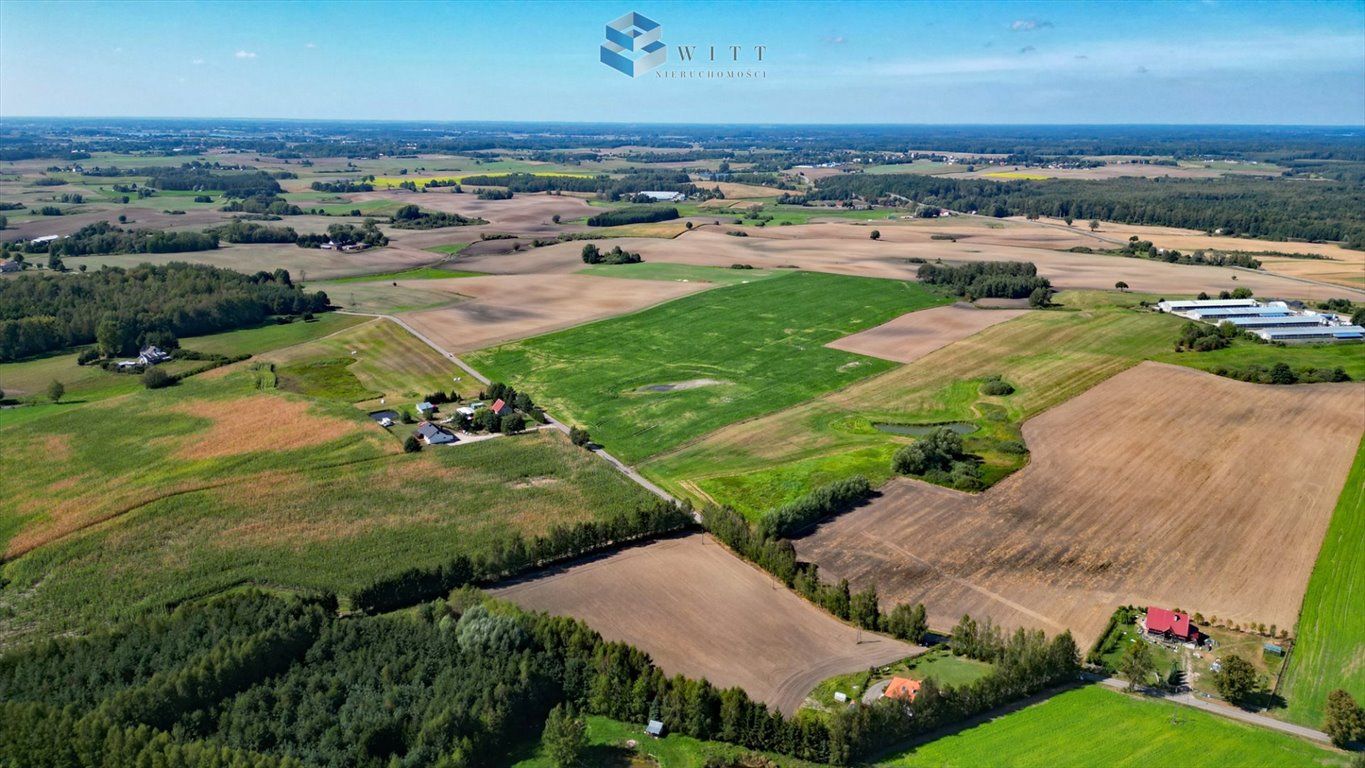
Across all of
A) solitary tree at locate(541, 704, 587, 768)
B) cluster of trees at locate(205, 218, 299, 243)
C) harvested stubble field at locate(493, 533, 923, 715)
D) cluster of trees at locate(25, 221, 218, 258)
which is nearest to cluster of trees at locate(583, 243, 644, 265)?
cluster of trees at locate(205, 218, 299, 243)

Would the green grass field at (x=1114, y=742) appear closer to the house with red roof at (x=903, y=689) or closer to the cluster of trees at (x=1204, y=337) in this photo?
the house with red roof at (x=903, y=689)

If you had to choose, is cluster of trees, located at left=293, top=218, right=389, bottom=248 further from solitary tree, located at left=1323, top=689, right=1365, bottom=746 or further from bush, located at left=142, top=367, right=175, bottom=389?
solitary tree, located at left=1323, top=689, right=1365, bottom=746

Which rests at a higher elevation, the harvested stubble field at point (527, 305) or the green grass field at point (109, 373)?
the harvested stubble field at point (527, 305)

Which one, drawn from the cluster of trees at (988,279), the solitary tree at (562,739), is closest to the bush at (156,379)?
the solitary tree at (562,739)

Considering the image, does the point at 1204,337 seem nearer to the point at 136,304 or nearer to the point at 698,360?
the point at 698,360

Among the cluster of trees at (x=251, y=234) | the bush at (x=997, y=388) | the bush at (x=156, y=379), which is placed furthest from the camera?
the cluster of trees at (x=251, y=234)

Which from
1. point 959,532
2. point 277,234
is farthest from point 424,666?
point 277,234
